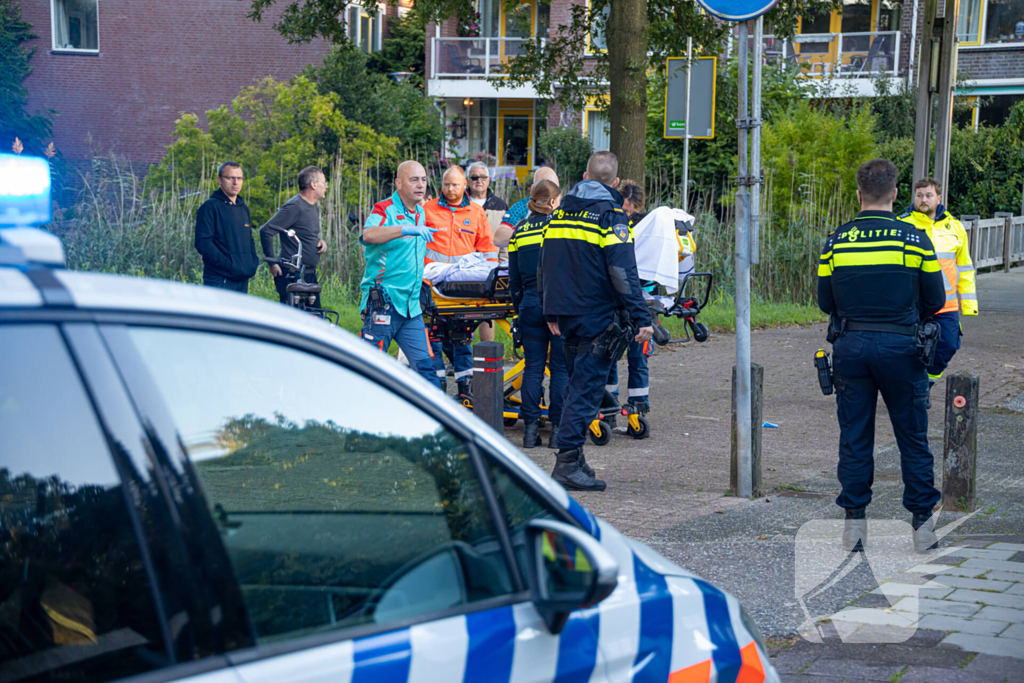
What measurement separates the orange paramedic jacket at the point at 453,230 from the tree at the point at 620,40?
4784 mm

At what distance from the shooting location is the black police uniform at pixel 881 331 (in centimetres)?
516

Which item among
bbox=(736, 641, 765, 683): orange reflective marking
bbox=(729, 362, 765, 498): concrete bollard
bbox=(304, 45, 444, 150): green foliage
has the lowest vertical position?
bbox=(729, 362, 765, 498): concrete bollard

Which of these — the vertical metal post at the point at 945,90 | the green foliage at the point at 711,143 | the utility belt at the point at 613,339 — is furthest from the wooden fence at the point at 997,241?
the utility belt at the point at 613,339

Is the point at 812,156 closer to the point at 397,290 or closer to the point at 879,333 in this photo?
the point at 397,290

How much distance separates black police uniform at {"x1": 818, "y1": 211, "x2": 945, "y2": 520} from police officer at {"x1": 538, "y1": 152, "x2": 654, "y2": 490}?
132 centimetres

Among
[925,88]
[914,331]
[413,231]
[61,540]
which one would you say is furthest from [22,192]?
[925,88]

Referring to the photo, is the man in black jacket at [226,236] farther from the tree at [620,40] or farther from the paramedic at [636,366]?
the tree at [620,40]

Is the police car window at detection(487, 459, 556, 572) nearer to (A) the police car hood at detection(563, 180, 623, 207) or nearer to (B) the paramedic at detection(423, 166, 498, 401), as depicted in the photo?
(A) the police car hood at detection(563, 180, 623, 207)

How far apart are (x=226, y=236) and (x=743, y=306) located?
5.40m

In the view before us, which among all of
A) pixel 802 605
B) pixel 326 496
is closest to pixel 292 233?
pixel 802 605

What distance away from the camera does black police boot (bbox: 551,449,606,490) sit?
21.4ft

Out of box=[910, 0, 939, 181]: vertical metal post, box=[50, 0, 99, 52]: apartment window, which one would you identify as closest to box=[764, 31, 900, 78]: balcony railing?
box=[910, 0, 939, 181]: vertical metal post

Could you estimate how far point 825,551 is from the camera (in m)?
5.33

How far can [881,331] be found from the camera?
5184 mm
